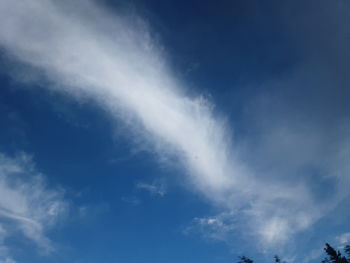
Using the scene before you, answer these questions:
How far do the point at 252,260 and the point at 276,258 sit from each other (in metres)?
4.70

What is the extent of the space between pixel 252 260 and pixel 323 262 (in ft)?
32.5

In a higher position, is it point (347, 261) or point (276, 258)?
point (276, 258)

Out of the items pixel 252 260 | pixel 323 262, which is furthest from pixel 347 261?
pixel 252 260

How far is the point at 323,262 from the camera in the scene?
145 ft

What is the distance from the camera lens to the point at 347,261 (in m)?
42.9

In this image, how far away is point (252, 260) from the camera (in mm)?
45719

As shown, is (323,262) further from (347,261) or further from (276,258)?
(276,258)

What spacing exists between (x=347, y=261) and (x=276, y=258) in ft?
31.8

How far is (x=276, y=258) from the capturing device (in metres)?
47.8

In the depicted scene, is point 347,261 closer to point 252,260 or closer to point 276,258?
point 276,258

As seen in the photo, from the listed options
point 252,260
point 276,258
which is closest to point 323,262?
point 276,258

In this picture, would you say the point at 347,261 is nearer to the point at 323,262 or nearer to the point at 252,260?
the point at 323,262

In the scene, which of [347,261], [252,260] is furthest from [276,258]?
[347,261]

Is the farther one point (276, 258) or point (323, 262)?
point (276, 258)
